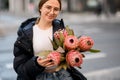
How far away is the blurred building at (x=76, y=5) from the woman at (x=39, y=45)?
37824mm

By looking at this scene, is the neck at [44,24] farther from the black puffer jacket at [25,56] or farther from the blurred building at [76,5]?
the blurred building at [76,5]

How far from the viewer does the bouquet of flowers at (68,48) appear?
3184 millimetres

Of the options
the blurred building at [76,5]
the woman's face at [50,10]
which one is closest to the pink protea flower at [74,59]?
the woman's face at [50,10]

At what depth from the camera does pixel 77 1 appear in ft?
179

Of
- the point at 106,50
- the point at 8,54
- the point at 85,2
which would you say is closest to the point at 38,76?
the point at 8,54

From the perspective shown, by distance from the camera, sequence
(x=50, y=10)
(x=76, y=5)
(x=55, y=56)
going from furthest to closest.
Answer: (x=76, y=5) < (x=50, y=10) < (x=55, y=56)

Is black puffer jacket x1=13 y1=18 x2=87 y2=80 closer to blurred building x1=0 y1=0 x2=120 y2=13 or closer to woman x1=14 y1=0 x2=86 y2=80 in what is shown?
woman x1=14 y1=0 x2=86 y2=80

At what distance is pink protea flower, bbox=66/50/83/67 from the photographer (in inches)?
125

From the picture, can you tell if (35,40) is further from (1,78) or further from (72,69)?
(1,78)

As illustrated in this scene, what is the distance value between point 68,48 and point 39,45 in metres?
0.29

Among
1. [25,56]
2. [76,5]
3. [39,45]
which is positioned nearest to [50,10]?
[39,45]

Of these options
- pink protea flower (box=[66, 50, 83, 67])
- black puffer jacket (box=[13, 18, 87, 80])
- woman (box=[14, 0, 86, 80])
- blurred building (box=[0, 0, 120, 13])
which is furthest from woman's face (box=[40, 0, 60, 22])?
blurred building (box=[0, 0, 120, 13])

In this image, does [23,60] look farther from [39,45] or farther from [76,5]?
[76,5]

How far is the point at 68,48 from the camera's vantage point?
327 centimetres
